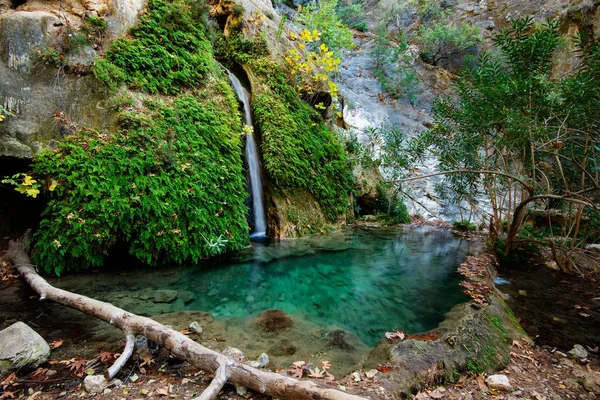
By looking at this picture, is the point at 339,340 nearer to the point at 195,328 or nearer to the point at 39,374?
the point at 195,328

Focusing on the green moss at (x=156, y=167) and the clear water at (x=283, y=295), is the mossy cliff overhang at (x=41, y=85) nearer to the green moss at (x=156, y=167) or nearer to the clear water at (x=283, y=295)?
the green moss at (x=156, y=167)

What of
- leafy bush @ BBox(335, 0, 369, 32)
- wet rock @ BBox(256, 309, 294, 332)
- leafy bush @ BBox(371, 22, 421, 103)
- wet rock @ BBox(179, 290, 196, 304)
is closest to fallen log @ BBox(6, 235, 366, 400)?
wet rock @ BBox(256, 309, 294, 332)

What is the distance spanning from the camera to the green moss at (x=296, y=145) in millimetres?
8781

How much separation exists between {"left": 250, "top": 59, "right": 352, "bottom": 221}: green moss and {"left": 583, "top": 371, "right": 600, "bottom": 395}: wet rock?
7.26m

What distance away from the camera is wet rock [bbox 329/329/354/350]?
10.9ft

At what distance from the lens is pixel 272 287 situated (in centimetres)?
521

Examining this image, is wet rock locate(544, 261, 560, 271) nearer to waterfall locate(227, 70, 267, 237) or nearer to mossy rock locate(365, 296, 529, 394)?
mossy rock locate(365, 296, 529, 394)

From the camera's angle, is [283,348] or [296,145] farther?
[296,145]

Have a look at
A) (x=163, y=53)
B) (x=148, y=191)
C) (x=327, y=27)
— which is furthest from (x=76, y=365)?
(x=327, y=27)

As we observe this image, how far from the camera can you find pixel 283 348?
319 centimetres

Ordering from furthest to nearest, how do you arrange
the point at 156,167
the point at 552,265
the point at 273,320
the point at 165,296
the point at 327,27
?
the point at 327,27
the point at 552,265
the point at 156,167
the point at 165,296
the point at 273,320

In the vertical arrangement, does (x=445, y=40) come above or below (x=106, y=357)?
above

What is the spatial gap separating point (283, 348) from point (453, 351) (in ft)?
6.08

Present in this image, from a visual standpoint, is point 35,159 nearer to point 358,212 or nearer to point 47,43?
point 47,43
